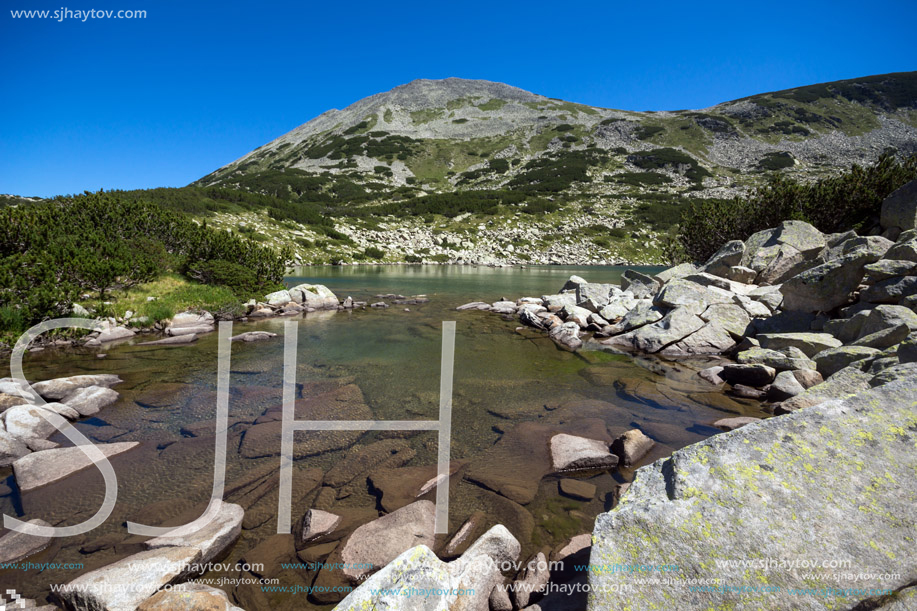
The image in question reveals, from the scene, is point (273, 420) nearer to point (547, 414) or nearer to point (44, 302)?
point (547, 414)

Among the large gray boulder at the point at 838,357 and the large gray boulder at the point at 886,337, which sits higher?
the large gray boulder at the point at 886,337

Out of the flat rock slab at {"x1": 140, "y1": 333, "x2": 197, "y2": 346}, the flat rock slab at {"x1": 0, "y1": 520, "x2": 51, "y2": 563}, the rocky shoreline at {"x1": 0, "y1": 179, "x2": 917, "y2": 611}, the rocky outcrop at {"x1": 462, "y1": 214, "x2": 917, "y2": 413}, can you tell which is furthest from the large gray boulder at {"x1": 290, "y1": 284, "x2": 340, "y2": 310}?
the flat rock slab at {"x1": 0, "y1": 520, "x2": 51, "y2": 563}

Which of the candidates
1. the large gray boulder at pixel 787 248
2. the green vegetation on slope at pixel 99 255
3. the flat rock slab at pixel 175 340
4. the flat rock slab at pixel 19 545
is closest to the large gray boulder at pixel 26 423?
the flat rock slab at pixel 19 545

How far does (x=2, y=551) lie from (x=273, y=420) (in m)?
3.71

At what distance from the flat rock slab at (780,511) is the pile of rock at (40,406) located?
28.6 ft

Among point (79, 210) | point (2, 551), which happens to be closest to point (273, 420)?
point (2, 551)

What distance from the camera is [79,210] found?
60.0 ft

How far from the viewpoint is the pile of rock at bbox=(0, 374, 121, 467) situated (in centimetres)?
602

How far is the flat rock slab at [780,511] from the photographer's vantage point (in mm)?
2203

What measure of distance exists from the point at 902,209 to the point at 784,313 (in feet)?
29.0

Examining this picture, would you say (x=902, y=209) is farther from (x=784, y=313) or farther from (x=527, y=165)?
(x=527, y=165)

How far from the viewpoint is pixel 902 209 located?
15.0 m

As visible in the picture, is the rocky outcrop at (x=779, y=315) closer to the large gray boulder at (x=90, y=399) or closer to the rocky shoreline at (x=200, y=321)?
the rocky shoreline at (x=200, y=321)

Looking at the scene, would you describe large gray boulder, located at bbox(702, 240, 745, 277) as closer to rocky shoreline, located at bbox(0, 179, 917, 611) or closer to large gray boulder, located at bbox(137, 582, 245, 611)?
rocky shoreline, located at bbox(0, 179, 917, 611)
